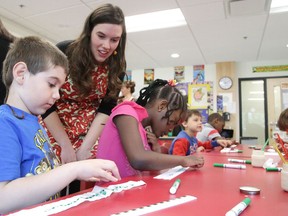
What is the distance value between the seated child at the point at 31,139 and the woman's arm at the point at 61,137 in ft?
1.11

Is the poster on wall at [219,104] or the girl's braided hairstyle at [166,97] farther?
the poster on wall at [219,104]

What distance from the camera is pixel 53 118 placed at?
1.14 m

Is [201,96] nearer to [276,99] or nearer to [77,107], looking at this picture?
[276,99]

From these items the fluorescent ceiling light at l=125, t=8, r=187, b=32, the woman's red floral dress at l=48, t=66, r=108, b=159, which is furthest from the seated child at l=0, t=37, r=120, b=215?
the fluorescent ceiling light at l=125, t=8, r=187, b=32

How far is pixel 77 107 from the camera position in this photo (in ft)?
4.06

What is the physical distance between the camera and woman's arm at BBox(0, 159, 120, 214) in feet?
1.76

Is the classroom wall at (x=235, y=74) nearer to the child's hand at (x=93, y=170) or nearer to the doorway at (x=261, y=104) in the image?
the doorway at (x=261, y=104)

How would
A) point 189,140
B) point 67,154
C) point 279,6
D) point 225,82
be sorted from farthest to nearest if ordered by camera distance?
point 225,82 → point 279,6 → point 189,140 → point 67,154

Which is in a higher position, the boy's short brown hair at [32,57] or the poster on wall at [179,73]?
the poster on wall at [179,73]

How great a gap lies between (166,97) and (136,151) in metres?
0.43

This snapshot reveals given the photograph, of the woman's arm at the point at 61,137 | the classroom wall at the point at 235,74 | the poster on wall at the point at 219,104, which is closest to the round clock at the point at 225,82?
the classroom wall at the point at 235,74

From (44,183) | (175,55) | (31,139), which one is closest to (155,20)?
(175,55)

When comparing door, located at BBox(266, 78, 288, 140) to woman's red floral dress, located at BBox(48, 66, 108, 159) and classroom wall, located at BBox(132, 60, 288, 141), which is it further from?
woman's red floral dress, located at BBox(48, 66, 108, 159)

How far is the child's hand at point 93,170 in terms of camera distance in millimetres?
613
